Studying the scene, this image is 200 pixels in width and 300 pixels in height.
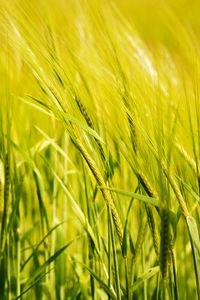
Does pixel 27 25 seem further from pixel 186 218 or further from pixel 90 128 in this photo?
pixel 186 218

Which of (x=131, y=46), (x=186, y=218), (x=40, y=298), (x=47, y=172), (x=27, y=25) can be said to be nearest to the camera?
(x=186, y=218)

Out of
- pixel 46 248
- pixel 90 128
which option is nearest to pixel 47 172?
pixel 46 248

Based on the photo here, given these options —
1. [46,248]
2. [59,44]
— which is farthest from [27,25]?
[46,248]

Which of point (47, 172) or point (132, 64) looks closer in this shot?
point (132, 64)

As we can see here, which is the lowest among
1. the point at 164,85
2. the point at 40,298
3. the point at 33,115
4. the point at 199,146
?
the point at 40,298

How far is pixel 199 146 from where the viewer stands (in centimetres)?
69

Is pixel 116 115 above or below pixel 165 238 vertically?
above

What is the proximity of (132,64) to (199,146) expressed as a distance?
18cm

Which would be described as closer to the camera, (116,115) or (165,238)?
(165,238)

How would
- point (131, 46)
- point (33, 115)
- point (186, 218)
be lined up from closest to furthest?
1. point (186, 218)
2. point (131, 46)
3. point (33, 115)

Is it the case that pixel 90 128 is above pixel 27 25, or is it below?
below

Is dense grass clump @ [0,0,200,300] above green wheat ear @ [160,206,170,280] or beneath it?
above

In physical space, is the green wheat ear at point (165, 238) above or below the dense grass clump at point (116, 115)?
below

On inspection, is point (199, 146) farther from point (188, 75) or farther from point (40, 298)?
point (40, 298)
